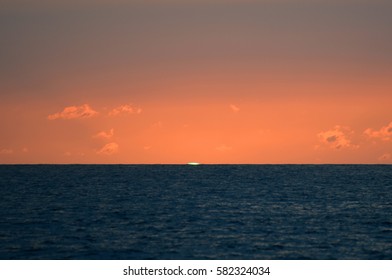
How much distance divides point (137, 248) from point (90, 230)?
10594 mm

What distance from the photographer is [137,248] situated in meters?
47.3

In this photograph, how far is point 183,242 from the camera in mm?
50156

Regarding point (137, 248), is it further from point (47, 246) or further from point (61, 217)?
point (61, 217)

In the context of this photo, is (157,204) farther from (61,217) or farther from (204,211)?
(61,217)

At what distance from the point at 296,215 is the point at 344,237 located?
56.0 ft

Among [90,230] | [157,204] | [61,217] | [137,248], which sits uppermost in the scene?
[157,204]

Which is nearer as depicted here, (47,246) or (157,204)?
(47,246)
